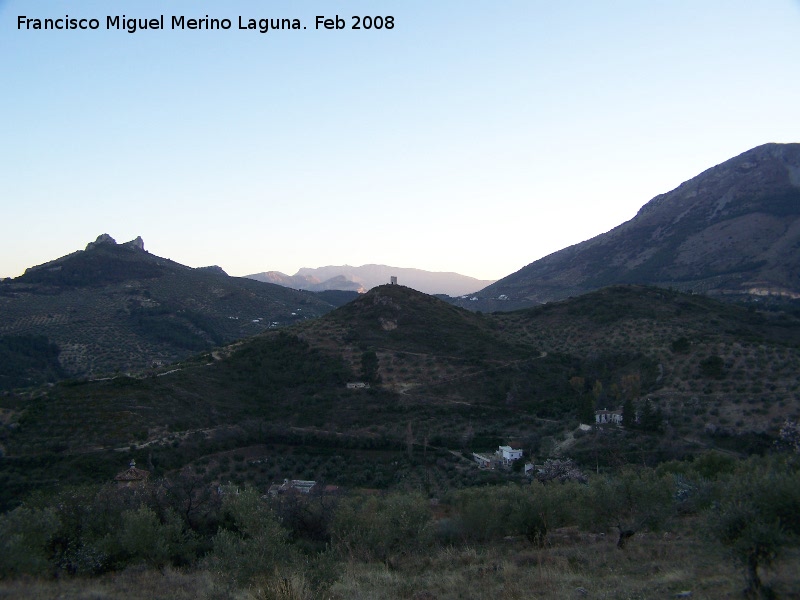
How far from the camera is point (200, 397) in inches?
1556

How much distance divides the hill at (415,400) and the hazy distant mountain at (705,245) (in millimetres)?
44894

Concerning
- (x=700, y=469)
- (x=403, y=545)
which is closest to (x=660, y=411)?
(x=700, y=469)

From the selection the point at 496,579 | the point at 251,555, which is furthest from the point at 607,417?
the point at 251,555

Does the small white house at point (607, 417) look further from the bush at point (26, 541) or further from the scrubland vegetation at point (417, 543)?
Answer: the bush at point (26, 541)

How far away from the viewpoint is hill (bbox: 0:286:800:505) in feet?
101

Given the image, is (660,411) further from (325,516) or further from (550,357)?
(325,516)

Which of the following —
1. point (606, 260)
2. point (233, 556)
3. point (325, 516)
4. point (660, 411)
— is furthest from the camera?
point (606, 260)

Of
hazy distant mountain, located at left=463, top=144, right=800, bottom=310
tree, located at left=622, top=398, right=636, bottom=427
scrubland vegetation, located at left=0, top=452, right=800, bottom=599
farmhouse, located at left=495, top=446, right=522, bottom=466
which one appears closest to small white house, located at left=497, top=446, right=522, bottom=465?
farmhouse, located at left=495, top=446, right=522, bottom=466

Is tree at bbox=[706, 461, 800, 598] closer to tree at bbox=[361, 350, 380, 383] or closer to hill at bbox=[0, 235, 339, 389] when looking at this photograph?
tree at bbox=[361, 350, 380, 383]

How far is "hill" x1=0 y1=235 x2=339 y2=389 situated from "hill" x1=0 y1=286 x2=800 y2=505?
20518 mm

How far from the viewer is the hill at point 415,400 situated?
101ft

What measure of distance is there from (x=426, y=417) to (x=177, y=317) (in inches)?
2049

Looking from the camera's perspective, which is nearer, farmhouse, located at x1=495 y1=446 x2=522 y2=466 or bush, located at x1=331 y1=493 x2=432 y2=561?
bush, located at x1=331 y1=493 x2=432 y2=561

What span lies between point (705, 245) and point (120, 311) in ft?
344
